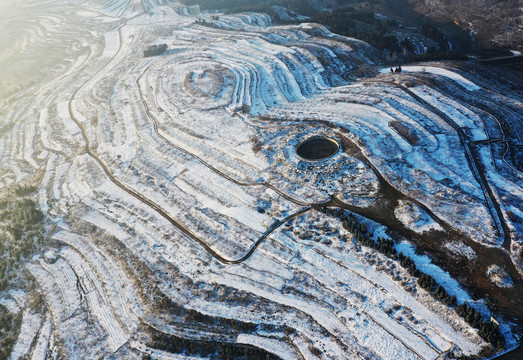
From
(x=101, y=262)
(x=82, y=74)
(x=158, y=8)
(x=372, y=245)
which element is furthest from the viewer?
(x=158, y=8)

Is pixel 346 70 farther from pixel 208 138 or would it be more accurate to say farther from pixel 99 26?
pixel 99 26

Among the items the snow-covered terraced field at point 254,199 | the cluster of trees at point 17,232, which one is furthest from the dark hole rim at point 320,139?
the cluster of trees at point 17,232

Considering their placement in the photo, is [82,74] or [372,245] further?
[82,74]

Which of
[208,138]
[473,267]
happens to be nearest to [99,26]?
[208,138]

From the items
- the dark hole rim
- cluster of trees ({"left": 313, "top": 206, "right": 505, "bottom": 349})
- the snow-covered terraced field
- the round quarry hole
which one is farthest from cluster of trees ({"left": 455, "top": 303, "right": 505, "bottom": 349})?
the round quarry hole

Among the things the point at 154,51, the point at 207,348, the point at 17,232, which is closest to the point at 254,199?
the point at 207,348

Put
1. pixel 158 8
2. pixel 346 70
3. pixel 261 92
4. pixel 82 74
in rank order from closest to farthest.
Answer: pixel 261 92 → pixel 346 70 → pixel 82 74 → pixel 158 8

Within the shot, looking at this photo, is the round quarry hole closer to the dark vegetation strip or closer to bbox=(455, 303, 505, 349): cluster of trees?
bbox=(455, 303, 505, 349): cluster of trees

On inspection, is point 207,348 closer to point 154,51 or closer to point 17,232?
point 17,232
